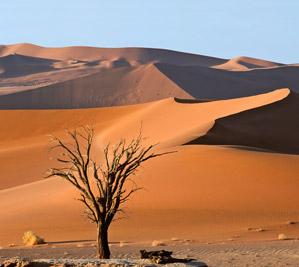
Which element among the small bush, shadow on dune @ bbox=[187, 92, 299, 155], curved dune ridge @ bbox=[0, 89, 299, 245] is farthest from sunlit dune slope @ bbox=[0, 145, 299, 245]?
shadow on dune @ bbox=[187, 92, 299, 155]

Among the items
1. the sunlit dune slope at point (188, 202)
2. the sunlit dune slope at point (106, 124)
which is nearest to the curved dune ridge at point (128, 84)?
the sunlit dune slope at point (106, 124)

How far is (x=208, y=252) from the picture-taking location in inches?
651

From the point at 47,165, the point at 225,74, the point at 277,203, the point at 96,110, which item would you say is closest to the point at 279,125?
the point at 47,165

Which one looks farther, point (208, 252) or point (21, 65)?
point (21, 65)

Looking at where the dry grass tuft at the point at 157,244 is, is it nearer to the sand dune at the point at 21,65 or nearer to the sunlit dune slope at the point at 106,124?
the sunlit dune slope at the point at 106,124

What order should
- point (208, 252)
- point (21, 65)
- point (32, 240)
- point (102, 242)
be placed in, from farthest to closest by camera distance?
point (21, 65), point (32, 240), point (208, 252), point (102, 242)

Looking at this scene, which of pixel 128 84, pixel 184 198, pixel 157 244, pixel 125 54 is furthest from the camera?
pixel 125 54

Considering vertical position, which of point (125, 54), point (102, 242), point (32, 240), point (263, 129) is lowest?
point (102, 242)

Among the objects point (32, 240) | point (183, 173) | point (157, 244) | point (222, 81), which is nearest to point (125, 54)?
point (222, 81)

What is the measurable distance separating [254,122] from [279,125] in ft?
5.07

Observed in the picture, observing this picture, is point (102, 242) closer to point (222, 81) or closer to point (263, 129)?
point (263, 129)

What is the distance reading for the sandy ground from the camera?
1513cm

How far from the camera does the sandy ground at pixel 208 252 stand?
15133mm

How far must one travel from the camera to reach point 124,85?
105500 millimetres
